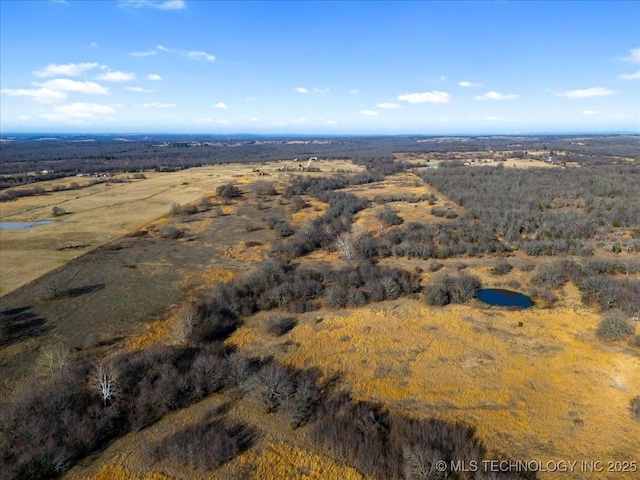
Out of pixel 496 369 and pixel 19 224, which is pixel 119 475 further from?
pixel 19 224

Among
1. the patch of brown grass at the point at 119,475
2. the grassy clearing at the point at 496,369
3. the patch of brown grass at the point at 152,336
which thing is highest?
the patch of brown grass at the point at 152,336

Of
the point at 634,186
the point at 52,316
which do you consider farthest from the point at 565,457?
the point at 634,186

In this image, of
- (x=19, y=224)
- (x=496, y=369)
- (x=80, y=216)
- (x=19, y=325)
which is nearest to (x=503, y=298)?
(x=496, y=369)

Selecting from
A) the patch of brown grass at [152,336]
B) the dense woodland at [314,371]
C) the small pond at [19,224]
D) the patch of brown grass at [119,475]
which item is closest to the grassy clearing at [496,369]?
the dense woodland at [314,371]

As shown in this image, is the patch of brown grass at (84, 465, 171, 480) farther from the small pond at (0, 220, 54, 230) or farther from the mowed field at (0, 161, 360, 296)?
the small pond at (0, 220, 54, 230)

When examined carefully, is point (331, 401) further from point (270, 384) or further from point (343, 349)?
point (343, 349)

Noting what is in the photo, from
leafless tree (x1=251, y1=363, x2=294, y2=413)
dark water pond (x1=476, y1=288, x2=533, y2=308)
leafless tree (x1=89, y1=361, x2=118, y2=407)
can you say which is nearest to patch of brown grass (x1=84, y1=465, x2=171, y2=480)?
leafless tree (x1=89, y1=361, x2=118, y2=407)

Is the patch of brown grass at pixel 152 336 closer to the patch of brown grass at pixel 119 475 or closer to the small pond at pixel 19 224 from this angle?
the patch of brown grass at pixel 119 475
